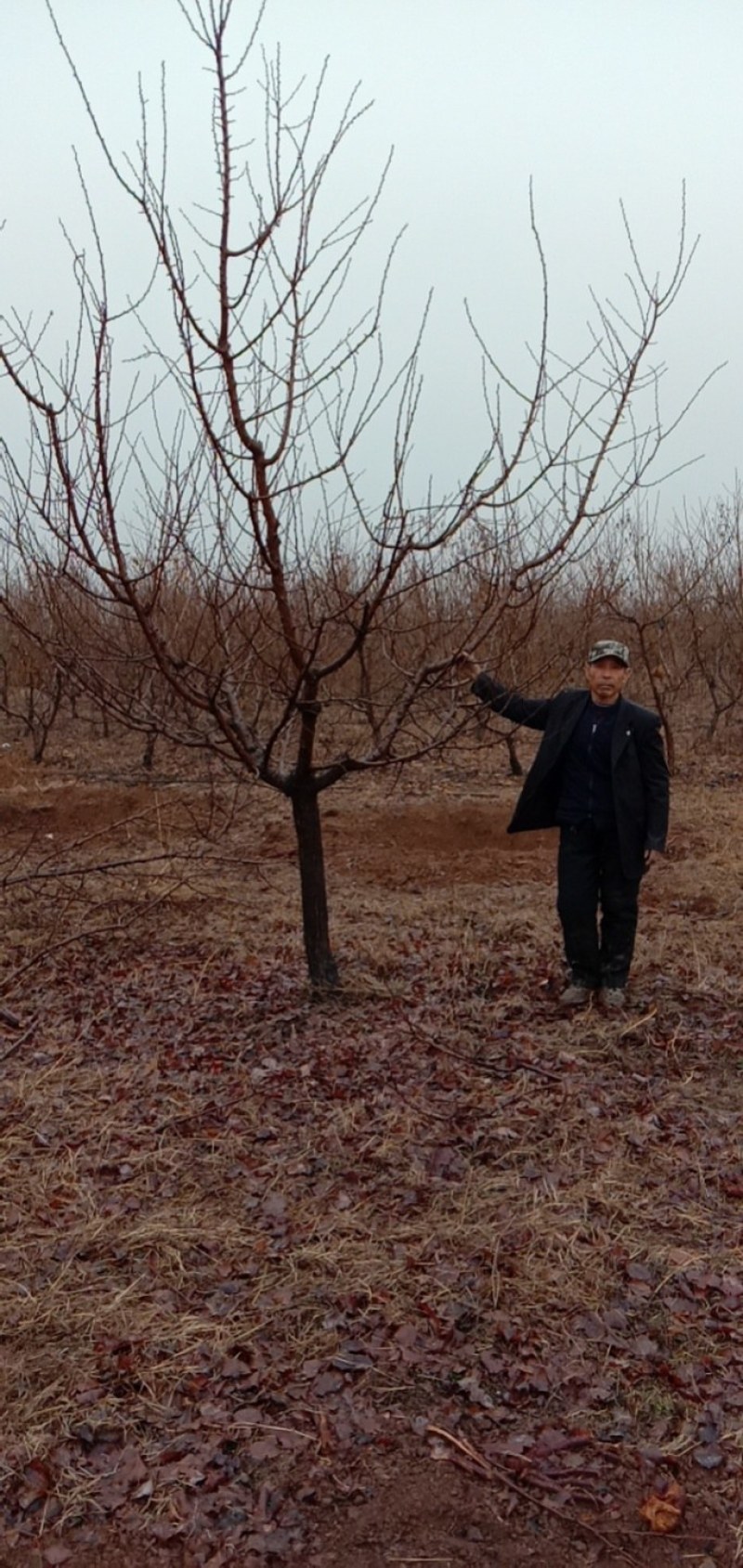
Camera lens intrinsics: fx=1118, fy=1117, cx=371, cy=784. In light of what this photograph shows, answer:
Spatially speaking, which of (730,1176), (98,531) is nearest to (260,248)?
(98,531)

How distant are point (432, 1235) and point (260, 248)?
3.22m

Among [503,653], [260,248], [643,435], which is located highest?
[260,248]

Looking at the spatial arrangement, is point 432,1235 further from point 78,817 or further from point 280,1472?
point 78,817

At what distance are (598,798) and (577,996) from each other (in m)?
1.01

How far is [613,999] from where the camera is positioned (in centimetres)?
535

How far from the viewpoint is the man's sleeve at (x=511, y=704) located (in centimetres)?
503

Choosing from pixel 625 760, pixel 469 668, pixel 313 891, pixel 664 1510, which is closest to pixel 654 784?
pixel 625 760

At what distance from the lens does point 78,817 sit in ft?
36.0

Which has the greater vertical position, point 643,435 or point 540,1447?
point 643,435

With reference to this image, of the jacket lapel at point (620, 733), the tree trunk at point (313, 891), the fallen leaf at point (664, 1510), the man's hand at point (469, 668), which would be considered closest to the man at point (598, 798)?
the jacket lapel at point (620, 733)

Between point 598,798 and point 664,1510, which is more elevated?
point 598,798

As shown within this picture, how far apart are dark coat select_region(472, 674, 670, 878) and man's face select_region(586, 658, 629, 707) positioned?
7cm

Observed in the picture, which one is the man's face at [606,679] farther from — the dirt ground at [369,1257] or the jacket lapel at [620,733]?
the dirt ground at [369,1257]

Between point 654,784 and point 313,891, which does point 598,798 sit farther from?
point 313,891
